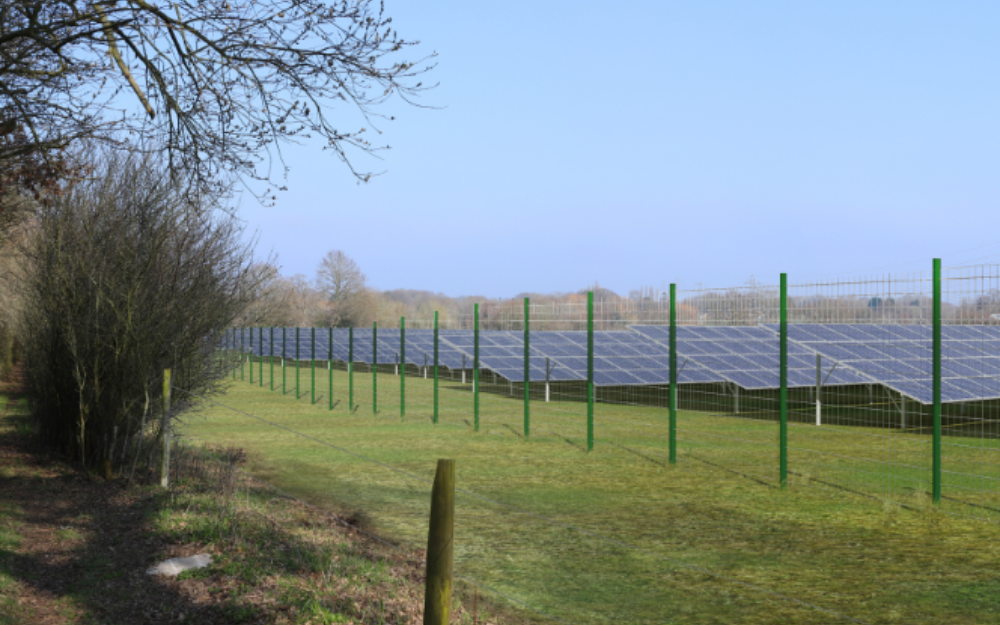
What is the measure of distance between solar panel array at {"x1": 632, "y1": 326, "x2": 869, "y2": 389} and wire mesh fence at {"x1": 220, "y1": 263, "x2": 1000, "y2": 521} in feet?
0.17

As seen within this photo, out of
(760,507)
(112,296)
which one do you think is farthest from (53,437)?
(760,507)

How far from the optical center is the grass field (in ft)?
20.3

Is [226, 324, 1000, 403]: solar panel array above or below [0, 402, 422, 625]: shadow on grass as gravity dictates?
above

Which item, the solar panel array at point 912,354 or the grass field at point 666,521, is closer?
the grass field at point 666,521

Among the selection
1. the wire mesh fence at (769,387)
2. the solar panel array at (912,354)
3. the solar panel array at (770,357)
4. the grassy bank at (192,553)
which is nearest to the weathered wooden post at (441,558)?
the grassy bank at (192,553)

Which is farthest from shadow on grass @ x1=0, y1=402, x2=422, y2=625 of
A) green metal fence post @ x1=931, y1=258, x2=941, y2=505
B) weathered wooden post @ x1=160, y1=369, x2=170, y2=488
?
green metal fence post @ x1=931, y1=258, x2=941, y2=505

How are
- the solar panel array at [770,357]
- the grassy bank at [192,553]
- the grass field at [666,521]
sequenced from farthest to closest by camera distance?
the solar panel array at [770,357] < the grass field at [666,521] < the grassy bank at [192,553]

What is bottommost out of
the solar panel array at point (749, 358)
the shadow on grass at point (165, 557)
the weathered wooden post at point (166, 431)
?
the shadow on grass at point (165, 557)

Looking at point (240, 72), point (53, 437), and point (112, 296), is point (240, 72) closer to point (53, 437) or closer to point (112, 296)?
point (112, 296)

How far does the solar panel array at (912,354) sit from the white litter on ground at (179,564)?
40.0ft

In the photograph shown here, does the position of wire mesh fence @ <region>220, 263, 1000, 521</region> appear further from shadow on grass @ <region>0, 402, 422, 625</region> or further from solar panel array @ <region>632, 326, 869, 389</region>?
shadow on grass @ <region>0, 402, 422, 625</region>

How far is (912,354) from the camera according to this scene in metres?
18.0

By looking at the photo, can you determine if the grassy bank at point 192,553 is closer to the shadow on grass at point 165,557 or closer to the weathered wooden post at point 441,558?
the shadow on grass at point 165,557

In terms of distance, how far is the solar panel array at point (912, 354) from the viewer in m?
15.8
